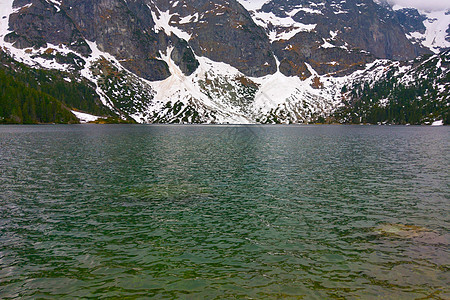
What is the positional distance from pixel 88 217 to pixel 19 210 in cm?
743

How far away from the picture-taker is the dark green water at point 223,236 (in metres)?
18.1

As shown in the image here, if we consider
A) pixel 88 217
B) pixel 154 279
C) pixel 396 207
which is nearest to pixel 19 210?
pixel 88 217

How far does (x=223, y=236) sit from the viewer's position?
2580 centimetres

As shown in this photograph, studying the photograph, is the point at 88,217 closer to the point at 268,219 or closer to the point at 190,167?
the point at 268,219

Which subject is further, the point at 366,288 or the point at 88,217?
the point at 88,217

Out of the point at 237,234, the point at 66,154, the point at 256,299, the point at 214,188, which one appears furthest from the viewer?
the point at 66,154

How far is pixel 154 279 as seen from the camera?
18.8 m

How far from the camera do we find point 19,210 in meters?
32.1

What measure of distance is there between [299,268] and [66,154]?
69474mm

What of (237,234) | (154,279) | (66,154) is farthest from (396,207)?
(66,154)

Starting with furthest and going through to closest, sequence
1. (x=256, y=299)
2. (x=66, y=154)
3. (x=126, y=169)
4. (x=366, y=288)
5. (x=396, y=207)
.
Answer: (x=66, y=154), (x=126, y=169), (x=396, y=207), (x=366, y=288), (x=256, y=299)

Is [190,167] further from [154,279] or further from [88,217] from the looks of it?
[154,279]

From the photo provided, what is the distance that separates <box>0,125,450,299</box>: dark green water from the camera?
1814 centimetres

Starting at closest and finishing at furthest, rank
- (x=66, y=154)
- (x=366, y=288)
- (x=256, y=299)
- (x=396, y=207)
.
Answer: (x=256, y=299)
(x=366, y=288)
(x=396, y=207)
(x=66, y=154)
